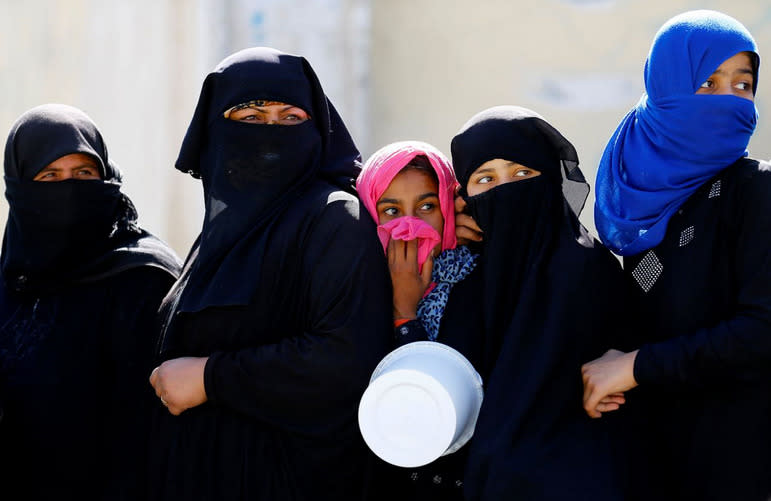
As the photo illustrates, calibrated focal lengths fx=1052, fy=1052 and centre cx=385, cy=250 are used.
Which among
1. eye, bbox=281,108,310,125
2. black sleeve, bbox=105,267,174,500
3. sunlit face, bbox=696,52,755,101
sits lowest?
black sleeve, bbox=105,267,174,500

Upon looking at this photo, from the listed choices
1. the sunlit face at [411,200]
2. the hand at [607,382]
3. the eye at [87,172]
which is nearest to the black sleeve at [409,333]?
the sunlit face at [411,200]

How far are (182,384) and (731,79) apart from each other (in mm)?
1431

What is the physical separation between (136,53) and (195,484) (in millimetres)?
3417

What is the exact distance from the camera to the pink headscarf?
2639 mm

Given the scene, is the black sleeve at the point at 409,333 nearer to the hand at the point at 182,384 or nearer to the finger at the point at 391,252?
the finger at the point at 391,252

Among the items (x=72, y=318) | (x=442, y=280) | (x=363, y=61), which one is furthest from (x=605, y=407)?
(x=363, y=61)

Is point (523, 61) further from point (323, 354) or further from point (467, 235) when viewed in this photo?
point (323, 354)

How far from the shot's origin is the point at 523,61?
5457 mm

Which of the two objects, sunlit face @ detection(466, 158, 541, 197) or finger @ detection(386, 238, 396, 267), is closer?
sunlit face @ detection(466, 158, 541, 197)

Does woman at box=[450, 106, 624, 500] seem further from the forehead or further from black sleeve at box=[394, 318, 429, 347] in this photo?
the forehead

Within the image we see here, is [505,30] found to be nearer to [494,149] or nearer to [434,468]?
[494,149]

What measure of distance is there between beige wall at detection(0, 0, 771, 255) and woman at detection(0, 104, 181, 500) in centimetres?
213

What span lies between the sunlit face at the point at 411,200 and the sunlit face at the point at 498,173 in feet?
0.61

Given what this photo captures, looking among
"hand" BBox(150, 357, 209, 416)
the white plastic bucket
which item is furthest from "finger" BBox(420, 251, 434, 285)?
"hand" BBox(150, 357, 209, 416)
